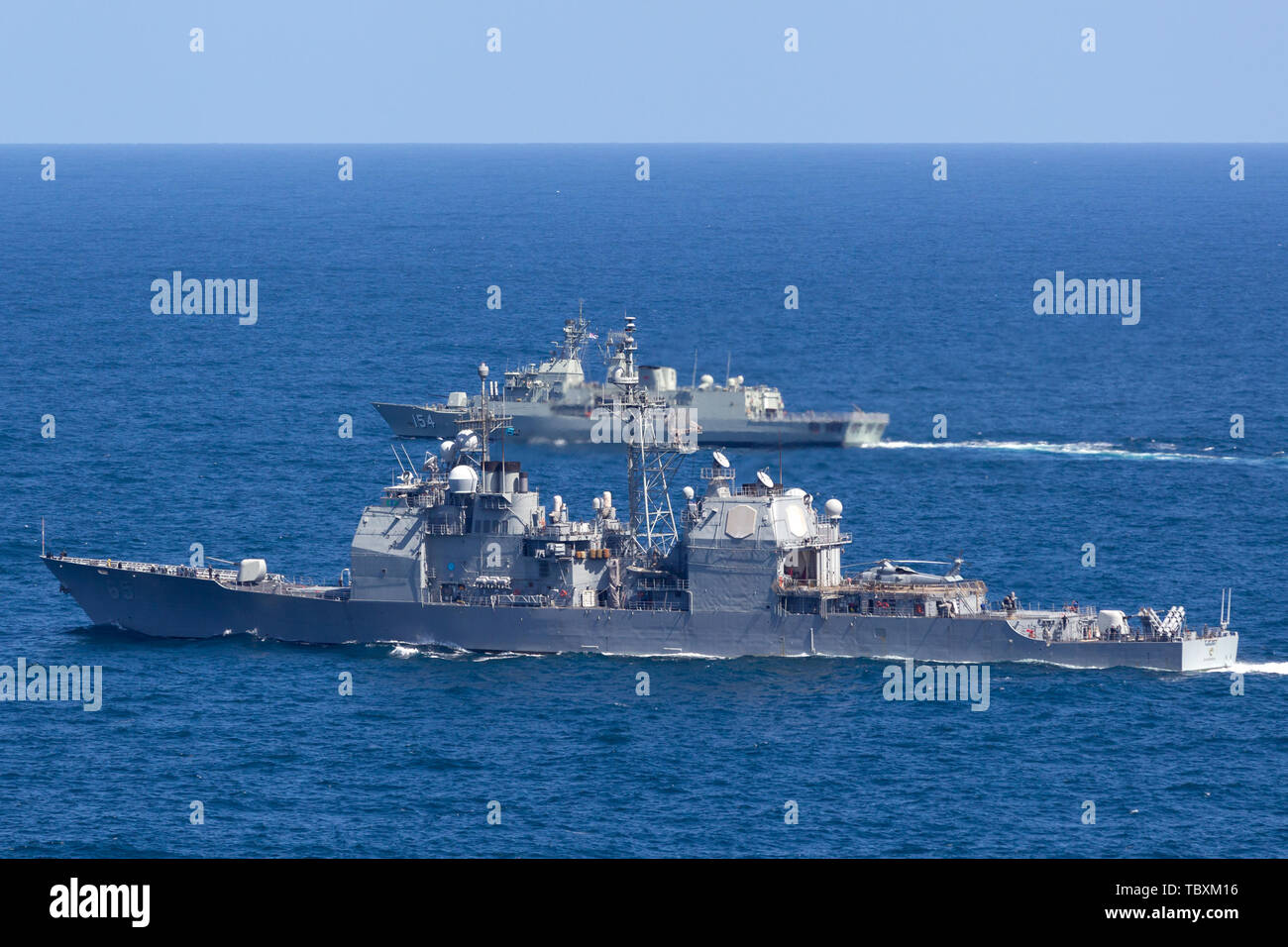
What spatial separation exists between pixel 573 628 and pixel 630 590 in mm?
2912

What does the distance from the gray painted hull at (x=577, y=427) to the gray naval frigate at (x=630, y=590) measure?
40732 millimetres

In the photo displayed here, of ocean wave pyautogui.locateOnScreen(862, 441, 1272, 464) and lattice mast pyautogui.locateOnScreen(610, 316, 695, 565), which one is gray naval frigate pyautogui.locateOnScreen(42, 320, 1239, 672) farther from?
ocean wave pyautogui.locateOnScreen(862, 441, 1272, 464)

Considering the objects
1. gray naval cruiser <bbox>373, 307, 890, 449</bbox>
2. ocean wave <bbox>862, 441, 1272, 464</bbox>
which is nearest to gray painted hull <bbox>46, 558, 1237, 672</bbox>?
ocean wave <bbox>862, 441, 1272, 464</bbox>

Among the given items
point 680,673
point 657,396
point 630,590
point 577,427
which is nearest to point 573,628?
point 630,590

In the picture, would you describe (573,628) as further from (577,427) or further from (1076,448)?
(1076,448)

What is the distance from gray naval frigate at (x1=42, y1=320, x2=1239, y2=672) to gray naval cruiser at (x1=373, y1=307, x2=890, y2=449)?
40843mm

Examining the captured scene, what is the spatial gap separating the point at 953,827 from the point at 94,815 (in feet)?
91.0

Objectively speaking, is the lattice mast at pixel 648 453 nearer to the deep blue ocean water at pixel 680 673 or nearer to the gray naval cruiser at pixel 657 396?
the deep blue ocean water at pixel 680 673

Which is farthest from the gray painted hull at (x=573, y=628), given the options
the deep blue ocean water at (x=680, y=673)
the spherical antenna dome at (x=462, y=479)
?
the spherical antenna dome at (x=462, y=479)

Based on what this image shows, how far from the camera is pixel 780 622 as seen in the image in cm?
8162

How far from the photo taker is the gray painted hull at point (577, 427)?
422 feet

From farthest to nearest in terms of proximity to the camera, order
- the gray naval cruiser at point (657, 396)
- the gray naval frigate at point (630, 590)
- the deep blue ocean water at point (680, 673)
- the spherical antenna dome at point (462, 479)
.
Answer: the gray naval cruiser at point (657, 396) < the spherical antenna dome at point (462, 479) < the gray naval frigate at point (630, 590) < the deep blue ocean water at point (680, 673)

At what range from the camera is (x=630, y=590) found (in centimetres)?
8375

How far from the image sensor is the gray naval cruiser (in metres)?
129
